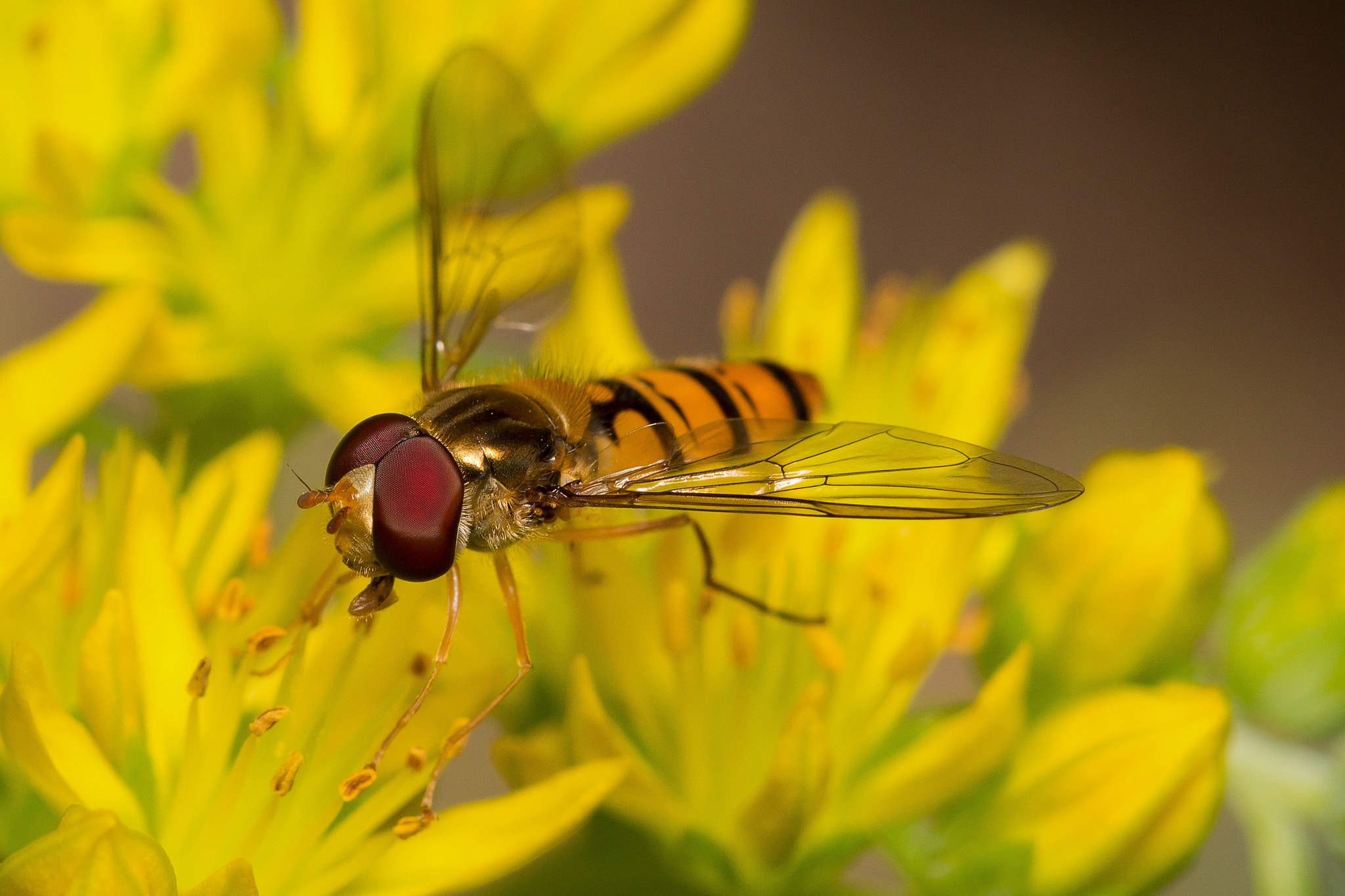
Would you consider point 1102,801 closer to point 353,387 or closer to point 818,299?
point 818,299

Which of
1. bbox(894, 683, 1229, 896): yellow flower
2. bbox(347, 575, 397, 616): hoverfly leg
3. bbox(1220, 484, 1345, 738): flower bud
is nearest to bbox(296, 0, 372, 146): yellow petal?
bbox(347, 575, 397, 616): hoverfly leg

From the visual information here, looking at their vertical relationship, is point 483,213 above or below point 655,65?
below

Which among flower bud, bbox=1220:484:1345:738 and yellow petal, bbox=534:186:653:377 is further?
yellow petal, bbox=534:186:653:377

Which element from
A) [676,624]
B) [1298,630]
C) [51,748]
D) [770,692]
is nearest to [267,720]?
[51,748]

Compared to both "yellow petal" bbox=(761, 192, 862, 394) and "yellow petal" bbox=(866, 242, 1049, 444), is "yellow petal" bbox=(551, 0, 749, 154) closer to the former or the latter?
"yellow petal" bbox=(761, 192, 862, 394)

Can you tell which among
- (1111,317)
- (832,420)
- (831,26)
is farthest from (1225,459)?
(832,420)
